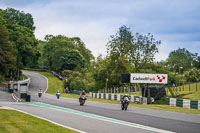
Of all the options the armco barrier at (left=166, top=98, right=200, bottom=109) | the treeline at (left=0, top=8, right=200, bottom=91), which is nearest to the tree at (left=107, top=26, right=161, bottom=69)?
the treeline at (left=0, top=8, right=200, bottom=91)

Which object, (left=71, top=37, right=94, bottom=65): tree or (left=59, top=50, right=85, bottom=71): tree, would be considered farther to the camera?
(left=71, top=37, right=94, bottom=65): tree

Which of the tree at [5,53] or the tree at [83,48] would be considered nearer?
the tree at [5,53]

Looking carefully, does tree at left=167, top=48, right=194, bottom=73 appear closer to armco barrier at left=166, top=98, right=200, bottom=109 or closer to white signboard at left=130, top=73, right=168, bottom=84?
white signboard at left=130, top=73, right=168, bottom=84

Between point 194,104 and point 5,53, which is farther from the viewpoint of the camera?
point 5,53

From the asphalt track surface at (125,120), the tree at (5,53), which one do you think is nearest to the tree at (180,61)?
the tree at (5,53)

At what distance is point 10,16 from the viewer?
91625mm

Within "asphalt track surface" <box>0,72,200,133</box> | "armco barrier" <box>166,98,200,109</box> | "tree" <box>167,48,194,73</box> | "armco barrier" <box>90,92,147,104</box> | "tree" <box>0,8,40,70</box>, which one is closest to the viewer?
"asphalt track surface" <box>0,72,200,133</box>

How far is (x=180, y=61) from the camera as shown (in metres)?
139

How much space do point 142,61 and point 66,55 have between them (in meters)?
A: 33.5

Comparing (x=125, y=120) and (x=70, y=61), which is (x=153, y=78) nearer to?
(x=125, y=120)

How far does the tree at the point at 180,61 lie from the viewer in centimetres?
13650

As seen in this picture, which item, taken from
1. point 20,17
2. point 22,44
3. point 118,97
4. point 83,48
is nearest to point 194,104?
point 118,97

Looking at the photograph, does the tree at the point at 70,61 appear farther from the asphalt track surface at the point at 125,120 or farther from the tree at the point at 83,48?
the asphalt track surface at the point at 125,120

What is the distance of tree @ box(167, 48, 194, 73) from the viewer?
136 metres
